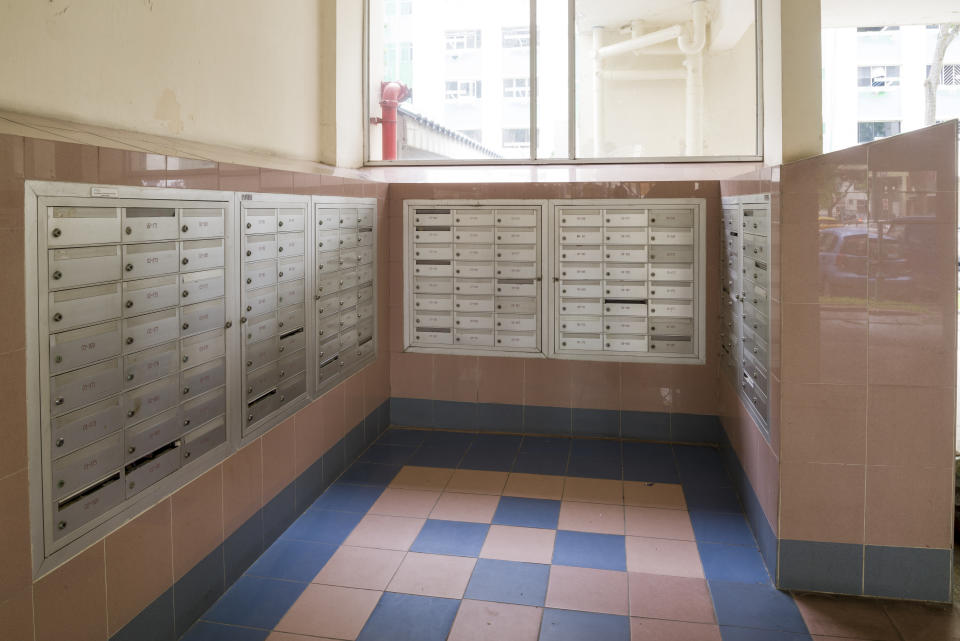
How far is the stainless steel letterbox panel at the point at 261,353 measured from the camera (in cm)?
271

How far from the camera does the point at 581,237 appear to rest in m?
4.23

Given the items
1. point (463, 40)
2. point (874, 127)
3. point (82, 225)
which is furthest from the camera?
point (463, 40)

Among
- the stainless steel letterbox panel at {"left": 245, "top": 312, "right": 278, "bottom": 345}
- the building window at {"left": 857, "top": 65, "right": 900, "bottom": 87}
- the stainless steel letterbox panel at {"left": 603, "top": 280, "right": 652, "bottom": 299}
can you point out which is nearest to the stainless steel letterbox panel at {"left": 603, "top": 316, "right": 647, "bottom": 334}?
the stainless steel letterbox panel at {"left": 603, "top": 280, "right": 652, "bottom": 299}

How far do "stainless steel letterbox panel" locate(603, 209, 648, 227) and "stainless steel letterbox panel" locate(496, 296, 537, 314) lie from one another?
0.64 metres

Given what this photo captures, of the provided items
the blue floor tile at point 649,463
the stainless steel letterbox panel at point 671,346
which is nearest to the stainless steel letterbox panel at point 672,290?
the stainless steel letterbox panel at point 671,346

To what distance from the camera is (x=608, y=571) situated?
273cm

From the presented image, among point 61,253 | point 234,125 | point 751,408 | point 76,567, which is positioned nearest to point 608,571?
point 751,408

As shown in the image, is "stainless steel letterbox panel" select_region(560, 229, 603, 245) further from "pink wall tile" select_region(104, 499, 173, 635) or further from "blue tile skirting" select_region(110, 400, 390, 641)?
"pink wall tile" select_region(104, 499, 173, 635)

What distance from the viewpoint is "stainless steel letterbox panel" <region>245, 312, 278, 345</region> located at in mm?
2707

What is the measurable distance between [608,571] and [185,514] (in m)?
1.54

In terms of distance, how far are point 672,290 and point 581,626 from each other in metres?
2.33

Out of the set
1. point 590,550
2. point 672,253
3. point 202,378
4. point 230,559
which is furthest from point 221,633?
point 672,253

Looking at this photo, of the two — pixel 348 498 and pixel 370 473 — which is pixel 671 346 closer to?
pixel 370 473

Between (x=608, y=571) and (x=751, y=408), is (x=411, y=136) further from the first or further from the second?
(x=608, y=571)
